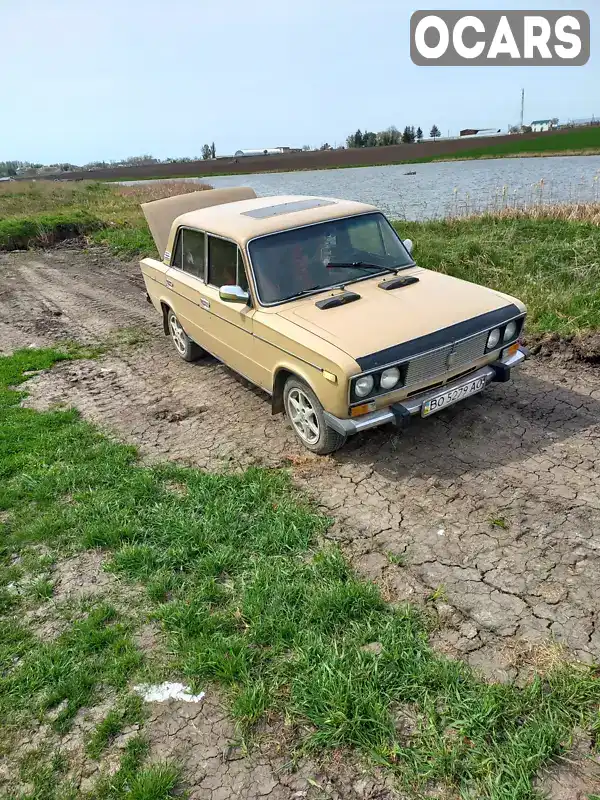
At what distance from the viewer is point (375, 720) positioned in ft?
7.61

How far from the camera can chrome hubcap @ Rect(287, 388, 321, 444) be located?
4418 mm

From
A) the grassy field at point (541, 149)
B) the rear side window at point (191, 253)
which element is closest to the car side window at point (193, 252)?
the rear side window at point (191, 253)

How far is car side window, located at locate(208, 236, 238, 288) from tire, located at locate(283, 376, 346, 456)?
1.31m

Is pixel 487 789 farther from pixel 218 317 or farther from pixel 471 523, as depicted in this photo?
pixel 218 317

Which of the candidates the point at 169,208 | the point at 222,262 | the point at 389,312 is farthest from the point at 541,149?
the point at 389,312

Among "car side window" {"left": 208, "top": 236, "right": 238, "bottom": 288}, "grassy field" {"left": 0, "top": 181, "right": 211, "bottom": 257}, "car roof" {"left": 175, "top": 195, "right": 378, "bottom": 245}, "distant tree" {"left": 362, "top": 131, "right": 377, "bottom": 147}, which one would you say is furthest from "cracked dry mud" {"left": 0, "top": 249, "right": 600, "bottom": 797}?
"distant tree" {"left": 362, "top": 131, "right": 377, "bottom": 147}

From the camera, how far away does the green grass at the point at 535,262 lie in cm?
669

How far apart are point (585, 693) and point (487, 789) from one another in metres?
0.65

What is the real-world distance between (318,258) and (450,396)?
1779 millimetres

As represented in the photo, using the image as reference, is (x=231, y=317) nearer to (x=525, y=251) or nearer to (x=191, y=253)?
(x=191, y=253)

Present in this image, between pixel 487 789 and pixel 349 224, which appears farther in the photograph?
pixel 349 224

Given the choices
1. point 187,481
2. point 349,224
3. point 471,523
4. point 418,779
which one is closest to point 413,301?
point 349,224

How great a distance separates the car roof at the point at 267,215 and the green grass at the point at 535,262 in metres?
2.95

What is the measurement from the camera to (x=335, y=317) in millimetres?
4273
